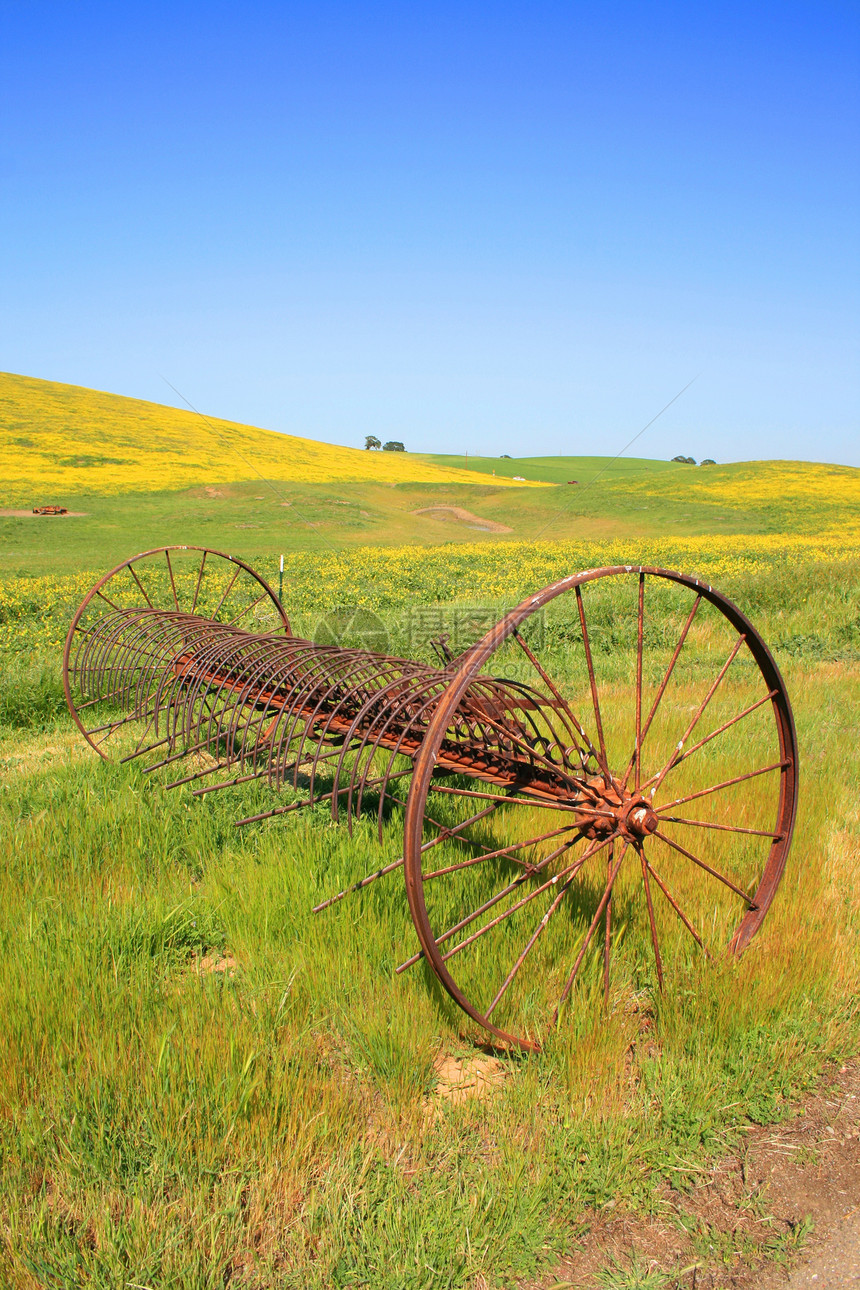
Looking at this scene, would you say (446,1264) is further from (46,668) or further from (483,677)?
(46,668)

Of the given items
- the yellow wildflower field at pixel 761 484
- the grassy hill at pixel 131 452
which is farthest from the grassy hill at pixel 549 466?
the yellow wildflower field at pixel 761 484

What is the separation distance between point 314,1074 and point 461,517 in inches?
1226

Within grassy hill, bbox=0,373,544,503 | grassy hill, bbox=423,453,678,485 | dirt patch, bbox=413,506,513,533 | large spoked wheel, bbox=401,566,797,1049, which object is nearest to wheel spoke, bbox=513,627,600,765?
large spoked wheel, bbox=401,566,797,1049

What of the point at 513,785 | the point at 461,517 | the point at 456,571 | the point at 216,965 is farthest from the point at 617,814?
the point at 461,517

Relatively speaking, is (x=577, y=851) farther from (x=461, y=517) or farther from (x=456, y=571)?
(x=461, y=517)

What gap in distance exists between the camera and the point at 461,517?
32719mm

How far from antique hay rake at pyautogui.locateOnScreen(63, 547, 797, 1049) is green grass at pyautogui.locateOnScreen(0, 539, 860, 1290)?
0.49 ft

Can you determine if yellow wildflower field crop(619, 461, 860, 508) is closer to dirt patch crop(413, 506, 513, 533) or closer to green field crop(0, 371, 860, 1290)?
dirt patch crop(413, 506, 513, 533)

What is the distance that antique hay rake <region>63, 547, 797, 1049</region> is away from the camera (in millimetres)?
2609

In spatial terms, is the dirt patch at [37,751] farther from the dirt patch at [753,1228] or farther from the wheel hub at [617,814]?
the dirt patch at [753,1228]

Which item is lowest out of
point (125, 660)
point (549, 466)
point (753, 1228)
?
point (753, 1228)

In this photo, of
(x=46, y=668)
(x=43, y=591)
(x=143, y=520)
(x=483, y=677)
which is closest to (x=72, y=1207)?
(x=483, y=677)

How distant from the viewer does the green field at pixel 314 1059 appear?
1914mm

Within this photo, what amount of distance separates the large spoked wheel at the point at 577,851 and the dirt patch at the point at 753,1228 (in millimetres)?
569
